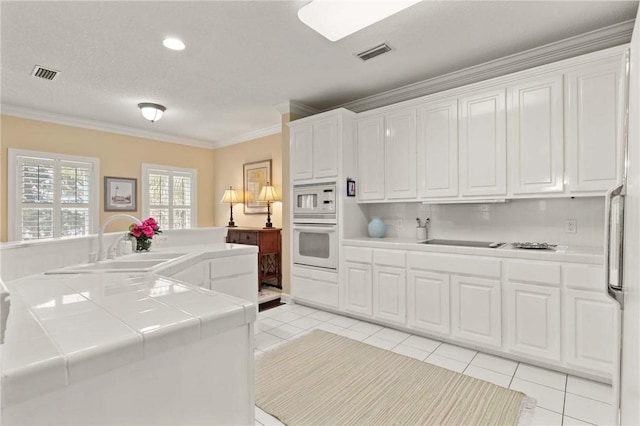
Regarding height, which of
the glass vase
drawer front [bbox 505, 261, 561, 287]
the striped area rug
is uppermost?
the glass vase

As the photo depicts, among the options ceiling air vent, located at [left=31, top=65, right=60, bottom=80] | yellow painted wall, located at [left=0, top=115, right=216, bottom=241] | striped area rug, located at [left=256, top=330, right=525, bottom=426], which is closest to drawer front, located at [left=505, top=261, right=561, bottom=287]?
Result: striped area rug, located at [left=256, top=330, right=525, bottom=426]

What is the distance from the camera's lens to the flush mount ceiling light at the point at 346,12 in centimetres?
205

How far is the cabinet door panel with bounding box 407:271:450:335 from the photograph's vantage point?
2885 mm

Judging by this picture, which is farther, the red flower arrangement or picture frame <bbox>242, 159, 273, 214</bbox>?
picture frame <bbox>242, 159, 273, 214</bbox>

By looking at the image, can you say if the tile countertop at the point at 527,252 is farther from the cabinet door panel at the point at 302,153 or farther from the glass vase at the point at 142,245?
the glass vase at the point at 142,245

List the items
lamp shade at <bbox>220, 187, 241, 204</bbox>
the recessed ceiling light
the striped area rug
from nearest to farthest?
1. the striped area rug
2. the recessed ceiling light
3. lamp shade at <bbox>220, 187, 241, 204</bbox>

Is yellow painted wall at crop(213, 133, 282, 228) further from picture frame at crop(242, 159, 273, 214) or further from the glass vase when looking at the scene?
the glass vase

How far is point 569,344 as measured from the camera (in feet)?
7.59

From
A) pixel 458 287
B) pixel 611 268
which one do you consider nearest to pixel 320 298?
pixel 458 287

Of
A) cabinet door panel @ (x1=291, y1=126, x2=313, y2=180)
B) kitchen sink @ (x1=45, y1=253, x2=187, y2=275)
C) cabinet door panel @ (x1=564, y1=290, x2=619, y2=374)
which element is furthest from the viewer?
cabinet door panel @ (x1=291, y1=126, x2=313, y2=180)

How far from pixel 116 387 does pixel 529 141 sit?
308 cm

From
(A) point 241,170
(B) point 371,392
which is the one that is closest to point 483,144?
(B) point 371,392

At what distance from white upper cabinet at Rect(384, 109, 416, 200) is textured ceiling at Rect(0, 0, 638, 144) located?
45cm

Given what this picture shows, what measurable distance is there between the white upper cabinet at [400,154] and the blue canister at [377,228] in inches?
13.9
